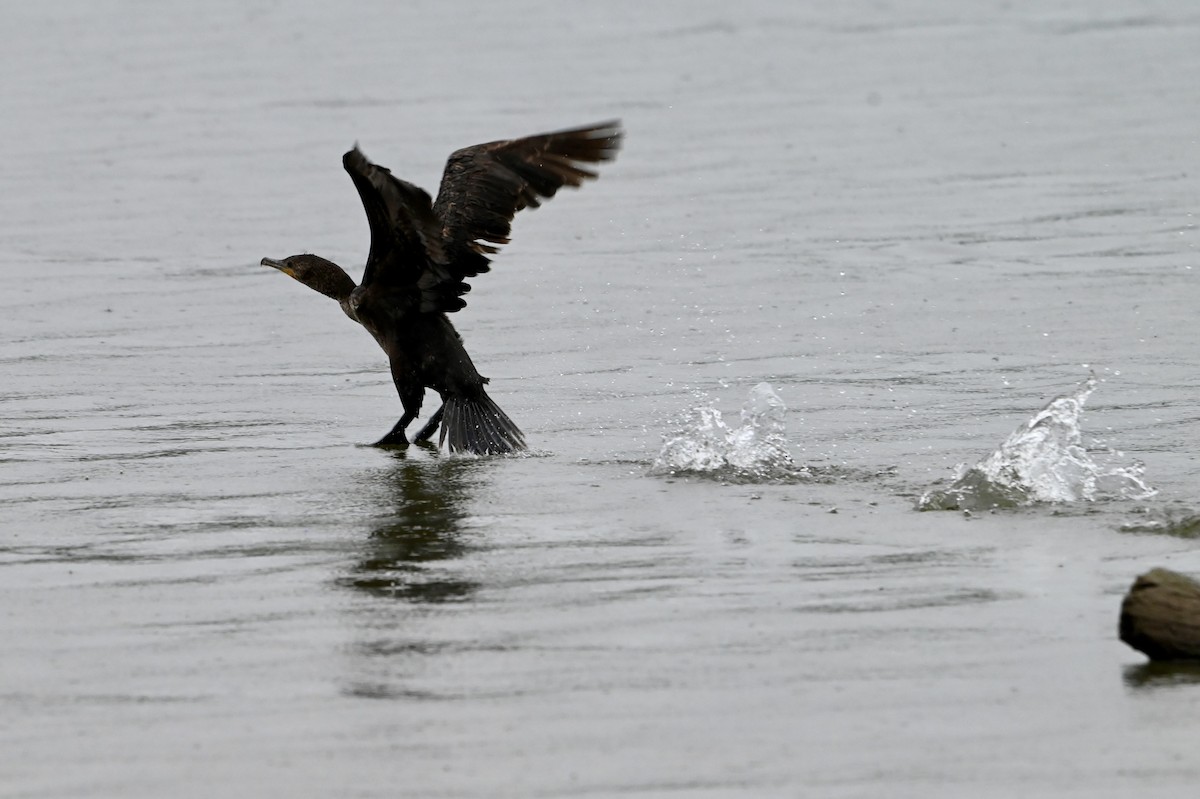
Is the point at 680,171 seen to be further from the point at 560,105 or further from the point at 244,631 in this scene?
the point at 244,631

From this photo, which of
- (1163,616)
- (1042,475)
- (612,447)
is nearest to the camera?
(1163,616)

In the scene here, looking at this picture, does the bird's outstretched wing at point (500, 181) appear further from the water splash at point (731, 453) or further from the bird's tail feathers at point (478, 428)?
the water splash at point (731, 453)

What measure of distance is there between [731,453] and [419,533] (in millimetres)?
1346

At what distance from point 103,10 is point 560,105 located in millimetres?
9739

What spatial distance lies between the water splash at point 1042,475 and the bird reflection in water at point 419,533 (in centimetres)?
156

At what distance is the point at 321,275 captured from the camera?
29.4 feet

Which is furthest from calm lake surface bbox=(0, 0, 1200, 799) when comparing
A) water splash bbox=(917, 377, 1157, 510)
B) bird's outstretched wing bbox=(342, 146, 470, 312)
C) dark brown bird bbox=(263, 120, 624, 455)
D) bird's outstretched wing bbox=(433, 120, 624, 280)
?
bird's outstretched wing bbox=(433, 120, 624, 280)

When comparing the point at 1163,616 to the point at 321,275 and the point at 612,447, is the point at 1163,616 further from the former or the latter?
the point at 321,275

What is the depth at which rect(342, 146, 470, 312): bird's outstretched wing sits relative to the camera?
7.64 meters

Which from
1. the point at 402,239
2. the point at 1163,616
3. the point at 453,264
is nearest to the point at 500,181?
the point at 453,264

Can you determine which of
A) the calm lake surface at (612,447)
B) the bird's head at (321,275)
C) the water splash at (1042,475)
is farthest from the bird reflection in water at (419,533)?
the water splash at (1042,475)

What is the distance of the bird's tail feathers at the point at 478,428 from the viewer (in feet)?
26.3

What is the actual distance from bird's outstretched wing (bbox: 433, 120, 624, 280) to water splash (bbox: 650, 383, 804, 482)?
121cm

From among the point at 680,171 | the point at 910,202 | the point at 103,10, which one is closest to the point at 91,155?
the point at 680,171
